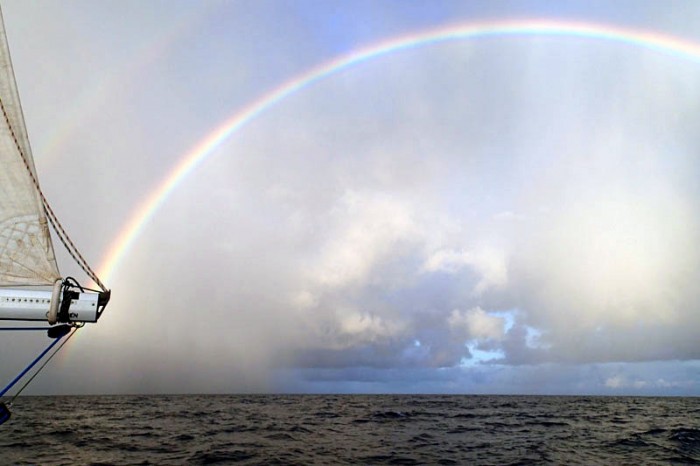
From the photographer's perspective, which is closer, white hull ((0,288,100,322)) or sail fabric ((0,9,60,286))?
white hull ((0,288,100,322))

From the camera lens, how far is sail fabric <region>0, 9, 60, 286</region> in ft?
30.1

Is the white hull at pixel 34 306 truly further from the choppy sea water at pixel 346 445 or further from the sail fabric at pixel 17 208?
the choppy sea water at pixel 346 445

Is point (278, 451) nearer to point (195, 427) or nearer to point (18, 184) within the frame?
point (195, 427)

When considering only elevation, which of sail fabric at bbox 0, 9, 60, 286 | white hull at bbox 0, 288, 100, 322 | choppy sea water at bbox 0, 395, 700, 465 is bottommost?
choppy sea water at bbox 0, 395, 700, 465

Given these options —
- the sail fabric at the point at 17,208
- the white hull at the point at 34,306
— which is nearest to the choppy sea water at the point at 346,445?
the white hull at the point at 34,306

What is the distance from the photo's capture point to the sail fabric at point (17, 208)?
916cm

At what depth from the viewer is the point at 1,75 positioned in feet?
30.8

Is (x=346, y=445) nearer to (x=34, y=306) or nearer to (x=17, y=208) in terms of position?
(x=34, y=306)

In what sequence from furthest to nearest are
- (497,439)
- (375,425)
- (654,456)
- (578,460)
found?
1. (375,425)
2. (497,439)
3. (654,456)
4. (578,460)

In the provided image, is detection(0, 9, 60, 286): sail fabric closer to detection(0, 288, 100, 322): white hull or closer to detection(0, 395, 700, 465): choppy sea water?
detection(0, 288, 100, 322): white hull

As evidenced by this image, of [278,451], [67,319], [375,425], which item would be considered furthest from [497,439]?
[67,319]

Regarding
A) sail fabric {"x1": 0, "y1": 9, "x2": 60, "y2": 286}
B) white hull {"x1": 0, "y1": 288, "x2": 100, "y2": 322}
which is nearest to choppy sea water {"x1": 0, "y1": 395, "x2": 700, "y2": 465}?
white hull {"x1": 0, "y1": 288, "x2": 100, "y2": 322}

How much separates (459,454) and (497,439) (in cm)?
917

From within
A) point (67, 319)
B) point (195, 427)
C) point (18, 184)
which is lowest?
point (195, 427)
